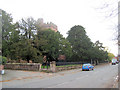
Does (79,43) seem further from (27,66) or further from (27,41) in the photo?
(27,66)

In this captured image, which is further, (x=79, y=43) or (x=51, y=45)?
(x=79, y=43)

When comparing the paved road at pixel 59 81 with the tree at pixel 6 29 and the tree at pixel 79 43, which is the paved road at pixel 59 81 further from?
the tree at pixel 79 43

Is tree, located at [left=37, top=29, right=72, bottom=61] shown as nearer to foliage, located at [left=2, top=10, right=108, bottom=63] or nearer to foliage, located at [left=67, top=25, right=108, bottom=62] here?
foliage, located at [left=2, top=10, right=108, bottom=63]

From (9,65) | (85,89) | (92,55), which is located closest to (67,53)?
(92,55)

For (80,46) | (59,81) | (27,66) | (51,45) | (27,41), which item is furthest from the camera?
(80,46)

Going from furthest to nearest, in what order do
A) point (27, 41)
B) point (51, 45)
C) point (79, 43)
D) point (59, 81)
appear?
point (79, 43), point (51, 45), point (27, 41), point (59, 81)

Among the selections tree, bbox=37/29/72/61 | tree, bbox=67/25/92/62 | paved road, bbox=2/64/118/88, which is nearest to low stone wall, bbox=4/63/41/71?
paved road, bbox=2/64/118/88

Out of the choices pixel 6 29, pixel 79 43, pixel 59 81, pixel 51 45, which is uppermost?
pixel 6 29

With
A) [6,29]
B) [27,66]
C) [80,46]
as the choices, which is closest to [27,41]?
[6,29]

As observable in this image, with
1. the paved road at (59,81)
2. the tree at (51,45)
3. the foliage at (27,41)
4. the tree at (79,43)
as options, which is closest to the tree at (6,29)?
the foliage at (27,41)

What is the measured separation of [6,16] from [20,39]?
5.97 m

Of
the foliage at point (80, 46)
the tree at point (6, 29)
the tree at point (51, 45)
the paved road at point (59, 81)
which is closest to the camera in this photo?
the paved road at point (59, 81)

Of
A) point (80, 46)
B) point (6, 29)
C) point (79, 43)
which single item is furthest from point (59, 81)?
point (80, 46)

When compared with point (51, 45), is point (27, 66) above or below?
below
